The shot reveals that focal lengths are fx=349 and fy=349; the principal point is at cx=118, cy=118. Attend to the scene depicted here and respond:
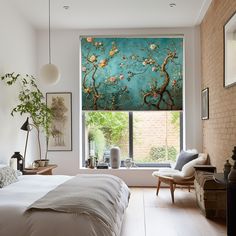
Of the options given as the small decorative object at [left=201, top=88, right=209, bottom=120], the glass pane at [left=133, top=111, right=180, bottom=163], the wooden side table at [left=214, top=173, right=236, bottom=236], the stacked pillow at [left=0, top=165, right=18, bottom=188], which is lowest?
the wooden side table at [left=214, top=173, right=236, bottom=236]

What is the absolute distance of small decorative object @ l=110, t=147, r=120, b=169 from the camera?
6629 mm

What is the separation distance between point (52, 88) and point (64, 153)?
51.1 inches

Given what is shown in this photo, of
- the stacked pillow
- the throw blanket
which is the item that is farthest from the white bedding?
the stacked pillow

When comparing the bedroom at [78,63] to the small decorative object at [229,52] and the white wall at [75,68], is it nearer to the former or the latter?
the white wall at [75,68]

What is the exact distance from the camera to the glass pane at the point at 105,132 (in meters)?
6.92

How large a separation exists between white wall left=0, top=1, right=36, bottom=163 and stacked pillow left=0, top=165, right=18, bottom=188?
95 cm

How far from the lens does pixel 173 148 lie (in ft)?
22.5

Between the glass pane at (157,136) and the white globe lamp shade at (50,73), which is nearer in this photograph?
the white globe lamp shade at (50,73)

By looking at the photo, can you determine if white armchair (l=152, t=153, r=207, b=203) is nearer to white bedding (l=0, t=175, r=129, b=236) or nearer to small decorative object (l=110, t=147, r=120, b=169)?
small decorative object (l=110, t=147, r=120, b=169)

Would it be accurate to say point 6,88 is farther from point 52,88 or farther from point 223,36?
point 223,36

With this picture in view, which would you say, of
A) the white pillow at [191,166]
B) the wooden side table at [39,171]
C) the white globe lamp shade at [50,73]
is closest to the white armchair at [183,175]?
the white pillow at [191,166]

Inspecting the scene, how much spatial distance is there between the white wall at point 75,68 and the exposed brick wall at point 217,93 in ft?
1.38

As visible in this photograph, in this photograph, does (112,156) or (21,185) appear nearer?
(21,185)

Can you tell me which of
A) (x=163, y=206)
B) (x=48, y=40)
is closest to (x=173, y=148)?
(x=163, y=206)
